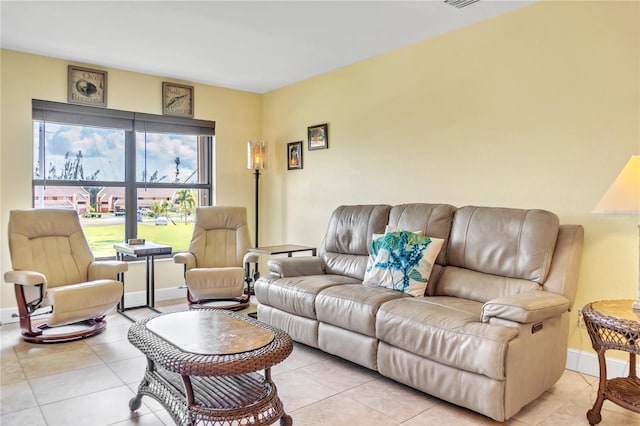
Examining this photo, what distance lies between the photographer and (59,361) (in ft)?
9.72

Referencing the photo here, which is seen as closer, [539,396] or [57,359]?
[539,396]

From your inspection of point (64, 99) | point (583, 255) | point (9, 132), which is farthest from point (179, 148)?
point (583, 255)

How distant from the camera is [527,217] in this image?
2684 millimetres

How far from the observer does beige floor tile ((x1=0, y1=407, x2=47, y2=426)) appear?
2.11m

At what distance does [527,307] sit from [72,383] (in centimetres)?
263

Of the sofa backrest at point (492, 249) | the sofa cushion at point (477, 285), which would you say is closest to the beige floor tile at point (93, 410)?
the sofa backrest at point (492, 249)

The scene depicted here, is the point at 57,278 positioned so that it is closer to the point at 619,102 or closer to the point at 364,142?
the point at 364,142

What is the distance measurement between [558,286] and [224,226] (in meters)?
3.26

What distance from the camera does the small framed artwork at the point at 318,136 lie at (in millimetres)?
4615

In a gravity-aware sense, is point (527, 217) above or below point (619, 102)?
below

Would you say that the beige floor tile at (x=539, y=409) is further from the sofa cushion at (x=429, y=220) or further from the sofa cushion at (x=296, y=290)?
the sofa cushion at (x=296, y=290)

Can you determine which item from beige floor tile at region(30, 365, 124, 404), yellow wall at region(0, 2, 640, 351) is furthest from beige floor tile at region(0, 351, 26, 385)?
yellow wall at region(0, 2, 640, 351)

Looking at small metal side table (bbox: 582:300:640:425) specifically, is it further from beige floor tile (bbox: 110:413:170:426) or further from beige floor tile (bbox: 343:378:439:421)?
beige floor tile (bbox: 110:413:170:426)

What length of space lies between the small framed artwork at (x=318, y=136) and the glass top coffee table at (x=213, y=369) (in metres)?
2.71
